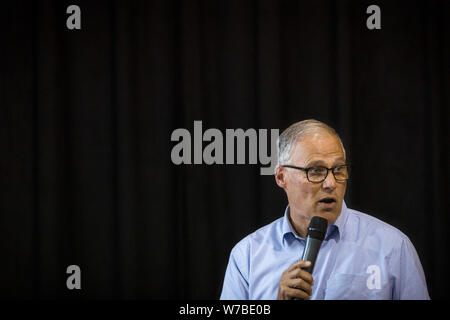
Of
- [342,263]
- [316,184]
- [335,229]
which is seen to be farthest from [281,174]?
[342,263]

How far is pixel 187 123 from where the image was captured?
2.28m

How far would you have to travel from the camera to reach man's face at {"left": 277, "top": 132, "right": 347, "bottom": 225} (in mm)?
1488

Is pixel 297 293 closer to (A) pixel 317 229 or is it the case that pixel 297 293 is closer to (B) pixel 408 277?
(A) pixel 317 229

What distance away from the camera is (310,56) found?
229cm

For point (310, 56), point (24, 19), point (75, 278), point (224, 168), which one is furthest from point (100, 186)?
point (310, 56)

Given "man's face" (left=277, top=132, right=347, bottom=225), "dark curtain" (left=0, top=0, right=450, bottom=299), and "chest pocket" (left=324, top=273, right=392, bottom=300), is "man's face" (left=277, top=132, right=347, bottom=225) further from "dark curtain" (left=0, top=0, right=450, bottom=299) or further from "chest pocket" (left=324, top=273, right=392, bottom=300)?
"dark curtain" (left=0, top=0, right=450, bottom=299)

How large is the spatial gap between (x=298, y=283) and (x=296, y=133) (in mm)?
568

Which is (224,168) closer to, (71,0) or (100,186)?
(100,186)

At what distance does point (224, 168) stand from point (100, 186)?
64 centimetres

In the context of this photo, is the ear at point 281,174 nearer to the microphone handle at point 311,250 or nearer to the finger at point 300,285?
the microphone handle at point 311,250

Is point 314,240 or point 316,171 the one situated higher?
point 316,171

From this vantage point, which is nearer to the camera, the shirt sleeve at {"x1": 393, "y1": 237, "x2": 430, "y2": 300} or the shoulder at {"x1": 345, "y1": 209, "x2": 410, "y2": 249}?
the shirt sleeve at {"x1": 393, "y1": 237, "x2": 430, "y2": 300}

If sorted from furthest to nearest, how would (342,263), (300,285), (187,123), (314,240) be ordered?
1. (187,123)
2. (342,263)
3. (314,240)
4. (300,285)

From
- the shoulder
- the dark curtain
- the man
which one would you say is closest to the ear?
the man
